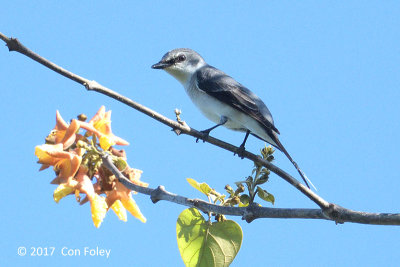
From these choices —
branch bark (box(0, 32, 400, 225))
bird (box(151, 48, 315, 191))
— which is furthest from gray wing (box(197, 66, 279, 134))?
branch bark (box(0, 32, 400, 225))

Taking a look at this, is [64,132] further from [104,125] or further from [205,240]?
[205,240]

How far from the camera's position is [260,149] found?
4.21 m

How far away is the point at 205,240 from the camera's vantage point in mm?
3703

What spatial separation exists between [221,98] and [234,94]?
0.18 meters

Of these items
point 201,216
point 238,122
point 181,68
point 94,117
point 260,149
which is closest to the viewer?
point 94,117

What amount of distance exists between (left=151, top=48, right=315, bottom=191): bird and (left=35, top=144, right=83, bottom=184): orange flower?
345 centimetres

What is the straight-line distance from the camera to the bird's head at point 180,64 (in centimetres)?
779

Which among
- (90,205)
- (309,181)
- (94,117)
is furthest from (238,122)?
(90,205)

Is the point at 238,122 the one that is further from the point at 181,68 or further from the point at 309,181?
the point at 309,181

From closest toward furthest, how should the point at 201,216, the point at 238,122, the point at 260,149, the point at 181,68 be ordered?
the point at 201,216 < the point at 260,149 < the point at 238,122 < the point at 181,68

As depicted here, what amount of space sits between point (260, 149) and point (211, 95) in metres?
3.17

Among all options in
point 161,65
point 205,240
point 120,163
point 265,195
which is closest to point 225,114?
point 161,65

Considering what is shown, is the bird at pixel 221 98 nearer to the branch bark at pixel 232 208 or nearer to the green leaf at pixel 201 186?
the green leaf at pixel 201 186

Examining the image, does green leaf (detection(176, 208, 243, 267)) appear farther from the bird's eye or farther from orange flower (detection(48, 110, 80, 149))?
the bird's eye
